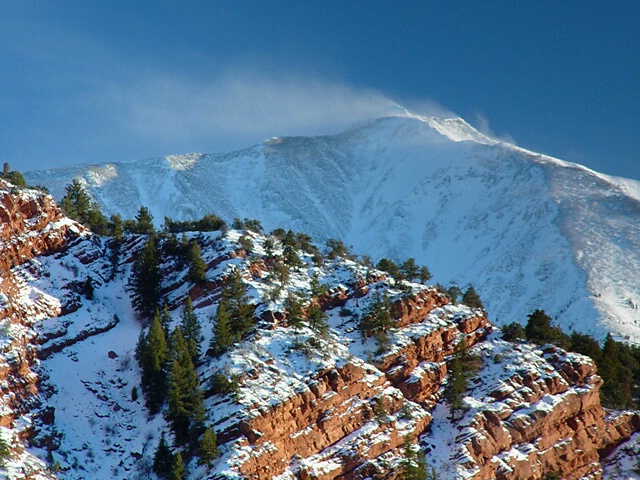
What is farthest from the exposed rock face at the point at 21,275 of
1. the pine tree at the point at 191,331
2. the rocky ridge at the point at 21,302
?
the pine tree at the point at 191,331

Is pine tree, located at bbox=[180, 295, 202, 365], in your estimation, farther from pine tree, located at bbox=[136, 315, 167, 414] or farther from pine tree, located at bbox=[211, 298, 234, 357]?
pine tree, located at bbox=[136, 315, 167, 414]

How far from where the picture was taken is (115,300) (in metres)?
90.1

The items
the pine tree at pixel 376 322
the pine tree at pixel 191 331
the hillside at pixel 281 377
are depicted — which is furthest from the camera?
the pine tree at pixel 376 322

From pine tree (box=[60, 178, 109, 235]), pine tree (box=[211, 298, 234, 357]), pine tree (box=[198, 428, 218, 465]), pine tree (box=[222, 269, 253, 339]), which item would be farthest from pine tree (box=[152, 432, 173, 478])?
pine tree (box=[60, 178, 109, 235])

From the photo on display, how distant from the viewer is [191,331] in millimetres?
77375

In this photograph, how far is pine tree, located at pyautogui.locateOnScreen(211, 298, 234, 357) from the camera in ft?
246

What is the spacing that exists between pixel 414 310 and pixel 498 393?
13.9 metres

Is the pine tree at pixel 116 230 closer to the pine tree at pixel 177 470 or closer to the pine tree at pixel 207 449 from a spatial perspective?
the pine tree at pixel 207 449

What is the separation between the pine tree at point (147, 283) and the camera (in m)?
87.7

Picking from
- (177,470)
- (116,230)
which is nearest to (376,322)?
(177,470)

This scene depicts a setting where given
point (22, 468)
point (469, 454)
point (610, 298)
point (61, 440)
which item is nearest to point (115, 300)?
point (61, 440)

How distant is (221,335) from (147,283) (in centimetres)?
1751

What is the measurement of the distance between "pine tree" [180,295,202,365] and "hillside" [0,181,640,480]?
0.79 meters

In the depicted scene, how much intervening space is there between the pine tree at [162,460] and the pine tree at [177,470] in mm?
1939
